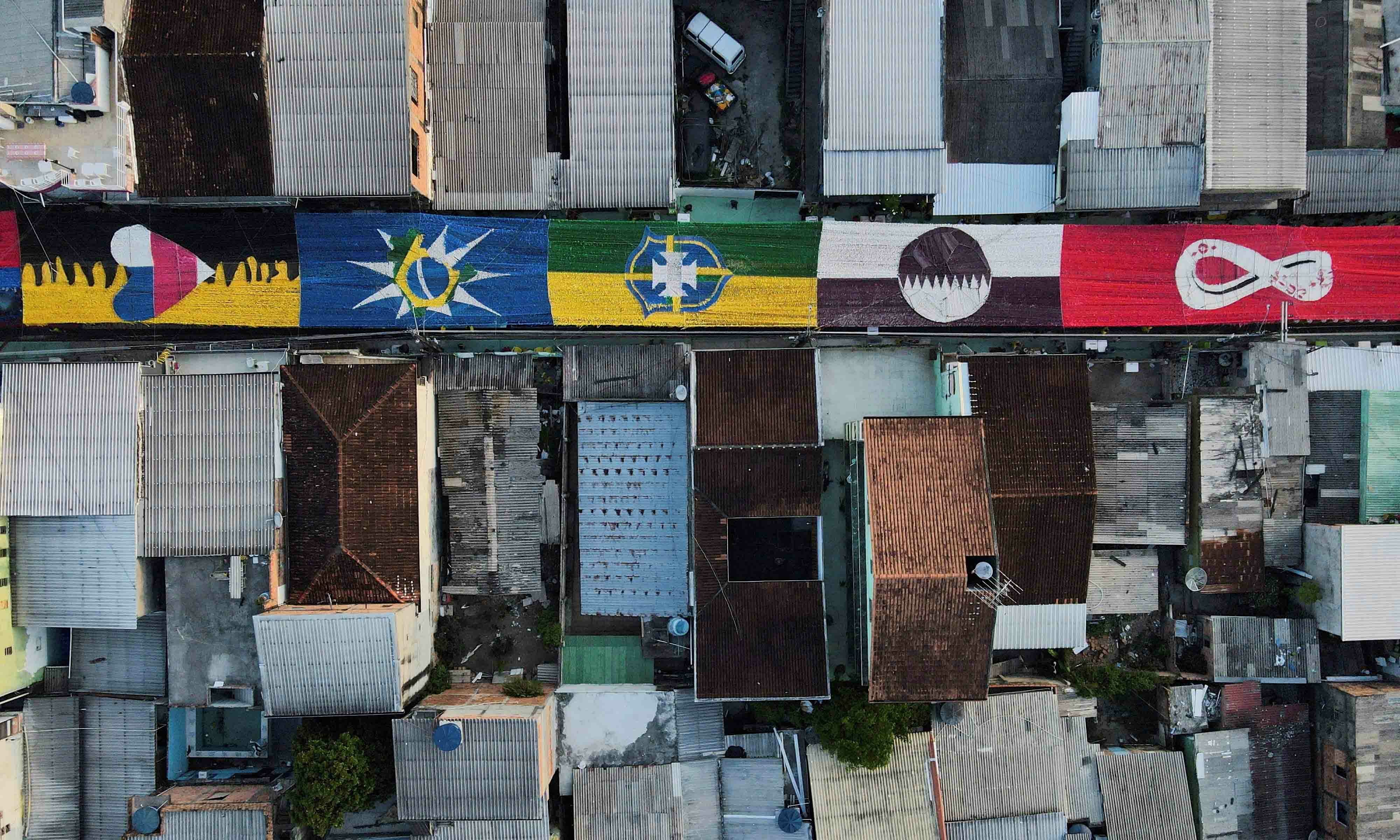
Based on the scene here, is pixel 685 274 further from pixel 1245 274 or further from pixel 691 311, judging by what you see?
pixel 1245 274

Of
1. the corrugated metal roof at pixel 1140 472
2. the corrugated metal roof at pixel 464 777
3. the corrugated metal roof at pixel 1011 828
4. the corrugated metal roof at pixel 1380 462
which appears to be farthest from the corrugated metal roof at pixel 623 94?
the corrugated metal roof at pixel 1380 462

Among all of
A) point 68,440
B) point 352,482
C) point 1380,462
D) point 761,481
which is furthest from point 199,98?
point 1380,462

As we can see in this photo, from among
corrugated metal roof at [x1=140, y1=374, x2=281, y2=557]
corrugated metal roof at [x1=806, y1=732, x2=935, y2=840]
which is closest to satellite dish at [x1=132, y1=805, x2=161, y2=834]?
corrugated metal roof at [x1=140, y1=374, x2=281, y2=557]

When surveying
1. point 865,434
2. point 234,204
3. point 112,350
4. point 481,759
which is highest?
point 234,204

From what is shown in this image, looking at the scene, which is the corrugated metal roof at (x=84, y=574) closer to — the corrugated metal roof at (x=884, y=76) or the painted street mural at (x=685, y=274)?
the painted street mural at (x=685, y=274)

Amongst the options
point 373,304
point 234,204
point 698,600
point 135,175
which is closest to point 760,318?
point 698,600

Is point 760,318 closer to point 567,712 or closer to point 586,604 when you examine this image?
point 586,604
